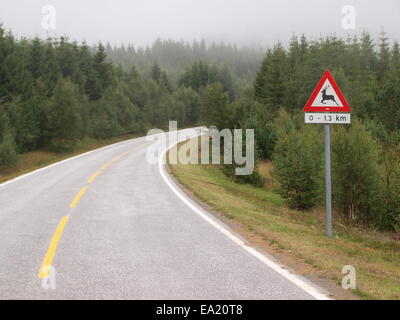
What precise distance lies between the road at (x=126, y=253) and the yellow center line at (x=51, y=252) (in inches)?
0.6

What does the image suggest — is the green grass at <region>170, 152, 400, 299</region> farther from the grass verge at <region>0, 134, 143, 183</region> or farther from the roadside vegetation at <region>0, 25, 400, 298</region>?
the grass verge at <region>0, 134, 143, 183</region>

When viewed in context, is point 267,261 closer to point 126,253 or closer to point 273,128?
point 126,253

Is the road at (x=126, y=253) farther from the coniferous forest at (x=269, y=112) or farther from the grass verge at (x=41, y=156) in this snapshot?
the grass verge at (x=41, y=156)

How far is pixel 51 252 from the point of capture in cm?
656

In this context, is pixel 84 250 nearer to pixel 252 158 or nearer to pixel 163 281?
pixel 163 281

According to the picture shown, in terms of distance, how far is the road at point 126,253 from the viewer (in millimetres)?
4941

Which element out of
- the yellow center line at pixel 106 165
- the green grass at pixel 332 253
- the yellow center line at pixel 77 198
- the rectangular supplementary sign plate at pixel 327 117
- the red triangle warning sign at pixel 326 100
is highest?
the red triangle warning sign at pixel 326 100

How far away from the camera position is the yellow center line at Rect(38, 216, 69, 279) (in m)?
5.56

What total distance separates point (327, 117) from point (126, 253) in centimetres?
496

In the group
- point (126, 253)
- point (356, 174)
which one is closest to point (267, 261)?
point (126, 253)

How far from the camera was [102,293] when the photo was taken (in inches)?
189

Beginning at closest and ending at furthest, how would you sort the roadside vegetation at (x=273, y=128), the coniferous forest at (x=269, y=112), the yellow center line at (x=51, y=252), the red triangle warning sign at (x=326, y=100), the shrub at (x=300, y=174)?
the yellow center line at (x=51, y=252)
the red triangle warning sign at (x=326, y=100)
the roadside vegetation at (x=273, y=128)
the coniferous forest at (x=269, y=112)
the shrub at (x=300, y=174)

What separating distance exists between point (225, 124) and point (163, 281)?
98.6 ft

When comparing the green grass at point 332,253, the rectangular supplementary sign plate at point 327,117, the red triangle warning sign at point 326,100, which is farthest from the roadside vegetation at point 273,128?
the red triangle warning sign at point 326,100
